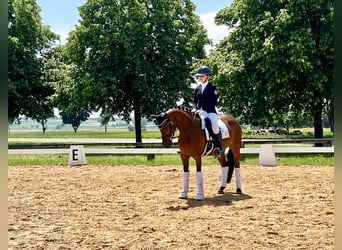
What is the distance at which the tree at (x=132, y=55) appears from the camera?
24.5 meters

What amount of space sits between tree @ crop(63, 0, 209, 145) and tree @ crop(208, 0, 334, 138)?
11.8 feet

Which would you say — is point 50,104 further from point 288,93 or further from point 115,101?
point 288,93

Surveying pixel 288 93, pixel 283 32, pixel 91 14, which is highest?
pixel 91 14

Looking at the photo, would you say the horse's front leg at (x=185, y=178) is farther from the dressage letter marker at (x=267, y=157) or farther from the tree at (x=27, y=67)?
the tree at (x=27, y=67)

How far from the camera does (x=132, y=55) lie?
80.1 ft

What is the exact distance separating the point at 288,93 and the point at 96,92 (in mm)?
11644

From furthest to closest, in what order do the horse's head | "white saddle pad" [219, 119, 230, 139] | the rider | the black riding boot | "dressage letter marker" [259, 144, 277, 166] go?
1. "dressage letter marker" [259, 144, 277, 166]
2. "white saddle pad" [219, 119, 230, 139]
3. the black riding boot
4. the rider
5. the horse's head

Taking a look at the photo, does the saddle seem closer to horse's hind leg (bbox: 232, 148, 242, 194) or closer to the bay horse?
the bay horse

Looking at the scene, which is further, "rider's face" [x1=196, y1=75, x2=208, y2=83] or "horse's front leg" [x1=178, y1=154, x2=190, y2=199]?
"horse's front leg" [x1=178, y1=154, x2=190, y2=199]

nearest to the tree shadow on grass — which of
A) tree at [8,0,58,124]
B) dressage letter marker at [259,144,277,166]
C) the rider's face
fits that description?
the rider's face

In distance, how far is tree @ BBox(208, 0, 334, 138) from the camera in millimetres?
18953

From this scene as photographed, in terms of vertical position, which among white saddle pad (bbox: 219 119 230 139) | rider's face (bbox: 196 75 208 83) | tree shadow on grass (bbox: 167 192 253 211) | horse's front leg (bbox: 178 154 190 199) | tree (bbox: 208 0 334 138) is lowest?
tree shadow on grass (bbox: 167 192 253 211)

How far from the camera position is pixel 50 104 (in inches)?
1136

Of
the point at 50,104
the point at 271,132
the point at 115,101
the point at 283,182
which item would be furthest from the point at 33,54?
the point at 271,132
